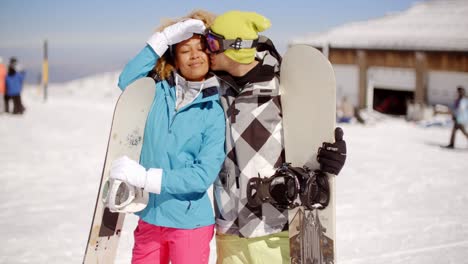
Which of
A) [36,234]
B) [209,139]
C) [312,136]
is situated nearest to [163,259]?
[209,139]

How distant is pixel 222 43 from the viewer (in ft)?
6.81

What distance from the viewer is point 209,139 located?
6.54 ft

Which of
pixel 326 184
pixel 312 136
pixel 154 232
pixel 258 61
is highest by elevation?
pixel 258 61

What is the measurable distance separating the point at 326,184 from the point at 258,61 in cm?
65

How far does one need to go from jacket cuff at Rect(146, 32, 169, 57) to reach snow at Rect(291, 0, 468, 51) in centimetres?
1519

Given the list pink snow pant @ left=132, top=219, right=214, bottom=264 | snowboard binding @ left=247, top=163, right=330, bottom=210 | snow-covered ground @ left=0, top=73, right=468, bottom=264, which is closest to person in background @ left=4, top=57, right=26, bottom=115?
snow-covered ground @ left=0, top=73, right=468, bottom=264

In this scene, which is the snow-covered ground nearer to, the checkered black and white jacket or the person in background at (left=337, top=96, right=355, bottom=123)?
the checkered black and white jacket

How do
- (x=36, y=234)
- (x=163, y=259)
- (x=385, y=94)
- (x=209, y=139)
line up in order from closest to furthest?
(x=209, y=139) < (x=163, y=259) < (x=36, y=234) < (x=385, y=94)

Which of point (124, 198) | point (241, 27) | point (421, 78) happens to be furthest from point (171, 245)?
point (421, 78)

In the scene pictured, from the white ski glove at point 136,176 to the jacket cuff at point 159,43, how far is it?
0.55 m

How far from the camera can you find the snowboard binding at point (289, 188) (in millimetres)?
1959

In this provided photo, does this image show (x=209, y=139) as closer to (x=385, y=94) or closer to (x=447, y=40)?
(x=447, y=40)

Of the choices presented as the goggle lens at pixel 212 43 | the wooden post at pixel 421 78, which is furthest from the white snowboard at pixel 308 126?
the wooden post at pixel 421 78

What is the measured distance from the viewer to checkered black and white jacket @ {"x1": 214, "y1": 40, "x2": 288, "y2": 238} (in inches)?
81.1
